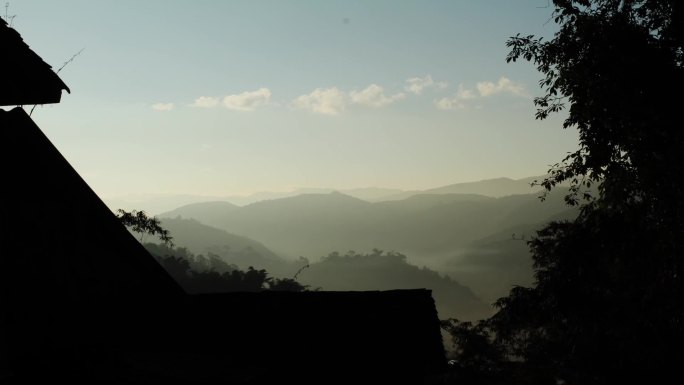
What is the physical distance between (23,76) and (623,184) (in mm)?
12913

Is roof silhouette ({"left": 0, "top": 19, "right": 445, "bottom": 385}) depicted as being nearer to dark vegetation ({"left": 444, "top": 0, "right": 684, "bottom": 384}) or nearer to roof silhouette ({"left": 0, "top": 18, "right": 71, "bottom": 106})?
roof silhouette ({"left": 0, "top": 18, "right": 71, "bottom": 106})

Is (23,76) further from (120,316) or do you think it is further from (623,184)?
(623,184)

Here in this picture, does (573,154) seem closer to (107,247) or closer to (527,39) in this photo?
(527,39)

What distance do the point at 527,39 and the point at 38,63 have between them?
1330 cm

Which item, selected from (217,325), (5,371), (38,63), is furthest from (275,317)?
(38,63)

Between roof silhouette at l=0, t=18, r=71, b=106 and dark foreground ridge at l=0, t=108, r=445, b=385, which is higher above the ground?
roof silhouette at l=0, t=18, r=71, b=106

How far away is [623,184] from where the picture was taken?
11945mm

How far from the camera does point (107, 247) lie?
Result: 5.12m

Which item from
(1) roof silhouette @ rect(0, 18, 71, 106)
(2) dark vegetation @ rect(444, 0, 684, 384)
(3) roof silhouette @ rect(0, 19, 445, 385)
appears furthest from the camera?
(2) dark vegetation @ rect(444, 0, 684, 384)

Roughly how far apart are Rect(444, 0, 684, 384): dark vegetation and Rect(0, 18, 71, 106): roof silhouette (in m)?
7.56

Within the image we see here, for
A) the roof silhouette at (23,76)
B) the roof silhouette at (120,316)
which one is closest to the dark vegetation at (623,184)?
the roof silhouette at (120,316)

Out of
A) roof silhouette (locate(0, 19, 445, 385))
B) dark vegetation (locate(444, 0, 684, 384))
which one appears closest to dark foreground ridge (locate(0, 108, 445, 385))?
roof silhouette (locate(0, 19, 445, 385))

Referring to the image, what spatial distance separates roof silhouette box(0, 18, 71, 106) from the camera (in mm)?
3305

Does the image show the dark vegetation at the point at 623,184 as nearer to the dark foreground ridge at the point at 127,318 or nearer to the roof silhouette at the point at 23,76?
the dark foreground ridge at the point at 127,318
